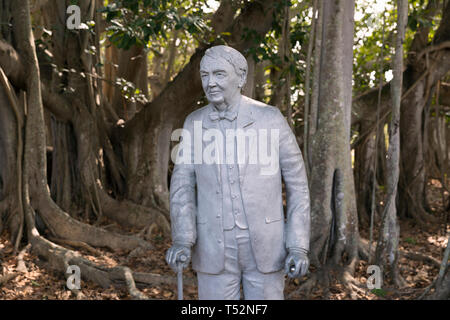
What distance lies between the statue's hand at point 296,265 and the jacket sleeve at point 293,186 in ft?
0.31

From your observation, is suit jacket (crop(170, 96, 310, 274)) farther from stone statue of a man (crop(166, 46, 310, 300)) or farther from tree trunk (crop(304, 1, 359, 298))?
tree trunk (crop(304, 1, 359, 298))

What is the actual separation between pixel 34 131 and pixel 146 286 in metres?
2.12

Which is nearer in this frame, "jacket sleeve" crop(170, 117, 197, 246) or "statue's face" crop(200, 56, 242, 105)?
"statue's face" crop(200, 56, 242, 105)

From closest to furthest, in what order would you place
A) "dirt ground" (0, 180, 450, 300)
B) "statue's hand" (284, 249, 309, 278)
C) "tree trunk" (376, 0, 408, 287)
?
"statue's hand" (284, 249, 309, 278), "tree trunk" (376, 0, 408, 287), "dirt ground" (0, 180, 450, 300)

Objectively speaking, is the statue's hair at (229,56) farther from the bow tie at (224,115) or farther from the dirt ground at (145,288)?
the dirt ground at (145,288)

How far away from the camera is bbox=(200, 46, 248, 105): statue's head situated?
8.95 feet

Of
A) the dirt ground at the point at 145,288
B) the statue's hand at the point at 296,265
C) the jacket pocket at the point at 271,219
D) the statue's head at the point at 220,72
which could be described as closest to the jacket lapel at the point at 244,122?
the statue's head at the point at 220,72

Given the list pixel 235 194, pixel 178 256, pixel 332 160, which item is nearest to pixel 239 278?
pixel 178 256

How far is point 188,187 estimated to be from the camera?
2.92m

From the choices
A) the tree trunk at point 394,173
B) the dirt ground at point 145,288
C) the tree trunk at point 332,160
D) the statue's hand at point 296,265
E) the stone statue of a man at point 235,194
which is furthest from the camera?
the tree trunk at point 332,160

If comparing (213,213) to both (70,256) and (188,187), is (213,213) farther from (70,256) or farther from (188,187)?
(70,256)

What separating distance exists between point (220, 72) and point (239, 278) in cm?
111

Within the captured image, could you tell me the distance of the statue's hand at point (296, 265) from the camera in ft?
8.74

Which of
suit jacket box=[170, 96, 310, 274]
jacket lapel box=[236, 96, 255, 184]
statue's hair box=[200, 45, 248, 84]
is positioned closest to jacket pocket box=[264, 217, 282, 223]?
suit jacket box=[170, 96, 310, 274]
